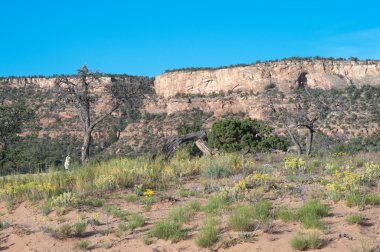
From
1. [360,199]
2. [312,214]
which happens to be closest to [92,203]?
[312,214]

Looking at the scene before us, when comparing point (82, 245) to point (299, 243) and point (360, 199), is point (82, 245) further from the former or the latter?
point (360, 199)

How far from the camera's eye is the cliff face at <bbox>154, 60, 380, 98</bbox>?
87.1 meters

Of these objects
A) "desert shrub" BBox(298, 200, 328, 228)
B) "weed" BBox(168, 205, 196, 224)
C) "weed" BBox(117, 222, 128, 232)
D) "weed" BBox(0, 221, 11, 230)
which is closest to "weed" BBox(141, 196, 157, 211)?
"weed" BBox(168, 205, 196, 224)

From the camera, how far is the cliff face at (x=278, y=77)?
286 ft

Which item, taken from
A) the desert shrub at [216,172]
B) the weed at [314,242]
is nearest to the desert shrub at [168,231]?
the weed at [314,242]

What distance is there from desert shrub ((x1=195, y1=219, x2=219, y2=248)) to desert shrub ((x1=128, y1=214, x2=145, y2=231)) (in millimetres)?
1100

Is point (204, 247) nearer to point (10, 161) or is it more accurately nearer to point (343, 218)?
point (343, 218)

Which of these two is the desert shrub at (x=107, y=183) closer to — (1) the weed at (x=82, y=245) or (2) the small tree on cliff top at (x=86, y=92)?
(1) the weed at (x=82, y=245)

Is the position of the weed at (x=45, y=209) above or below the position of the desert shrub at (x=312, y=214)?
above

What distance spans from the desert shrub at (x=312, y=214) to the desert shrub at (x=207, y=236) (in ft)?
4.10

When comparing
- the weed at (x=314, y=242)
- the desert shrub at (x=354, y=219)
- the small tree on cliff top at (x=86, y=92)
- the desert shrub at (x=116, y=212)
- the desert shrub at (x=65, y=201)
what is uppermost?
the small tree on cliff top at (x=86, y=92)

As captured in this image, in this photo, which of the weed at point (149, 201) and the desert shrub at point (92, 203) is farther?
the desert shrub at point (92, 203)

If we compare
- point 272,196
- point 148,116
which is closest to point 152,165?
point 272,196

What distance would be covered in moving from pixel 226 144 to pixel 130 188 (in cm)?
2826
